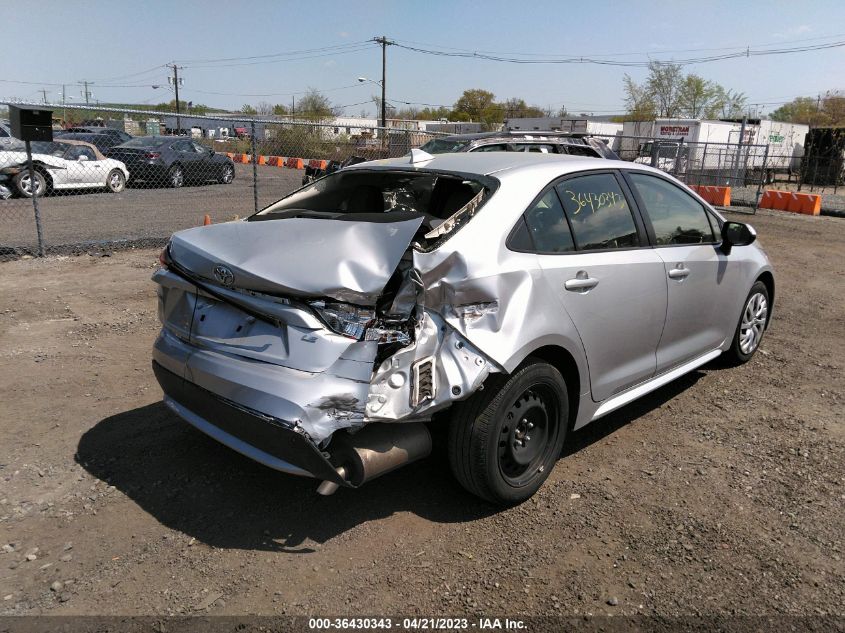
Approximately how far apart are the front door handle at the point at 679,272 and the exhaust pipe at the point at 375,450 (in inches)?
80.0

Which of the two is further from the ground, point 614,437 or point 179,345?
point 179,345

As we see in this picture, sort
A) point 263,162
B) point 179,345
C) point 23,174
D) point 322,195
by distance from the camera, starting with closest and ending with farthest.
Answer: point 179,345
point 322,195
point 23,174
point 263,162

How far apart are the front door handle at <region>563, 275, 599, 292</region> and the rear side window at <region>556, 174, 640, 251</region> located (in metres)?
0.20

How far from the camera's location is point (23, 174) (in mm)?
14250

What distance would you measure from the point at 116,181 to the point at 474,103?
73.2 m

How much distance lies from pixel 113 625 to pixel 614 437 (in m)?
3.02

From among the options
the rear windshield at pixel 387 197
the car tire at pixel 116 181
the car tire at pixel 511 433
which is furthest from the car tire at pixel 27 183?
the car tire at pixel 511 433

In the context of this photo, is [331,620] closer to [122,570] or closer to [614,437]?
[122,570]

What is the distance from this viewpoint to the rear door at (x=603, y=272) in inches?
132

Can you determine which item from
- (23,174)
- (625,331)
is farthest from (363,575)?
(23,174)

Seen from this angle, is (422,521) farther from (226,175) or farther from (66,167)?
(226,175)

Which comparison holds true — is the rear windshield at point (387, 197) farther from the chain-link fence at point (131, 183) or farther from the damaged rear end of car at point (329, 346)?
the chain-link fence at point (131, 183)

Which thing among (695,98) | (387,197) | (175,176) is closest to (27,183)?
(175,176)

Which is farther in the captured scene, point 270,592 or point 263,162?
point 263,162
